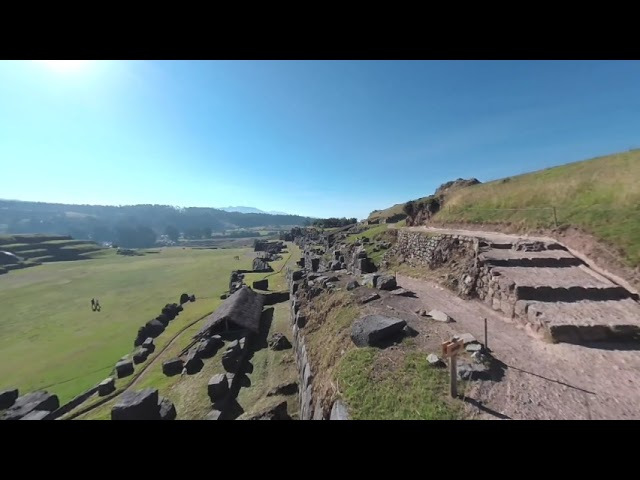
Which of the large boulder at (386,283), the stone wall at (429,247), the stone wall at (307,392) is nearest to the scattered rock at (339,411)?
the stone wall at (307,392)

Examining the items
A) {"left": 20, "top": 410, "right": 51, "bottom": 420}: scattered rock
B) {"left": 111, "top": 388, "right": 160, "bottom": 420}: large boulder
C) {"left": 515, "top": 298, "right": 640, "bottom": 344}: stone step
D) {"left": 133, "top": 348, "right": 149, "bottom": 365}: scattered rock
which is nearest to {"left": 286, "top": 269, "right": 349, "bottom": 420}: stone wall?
{"left": 111, "top": 388, "right": 160, "bottom": 420}: large boulder

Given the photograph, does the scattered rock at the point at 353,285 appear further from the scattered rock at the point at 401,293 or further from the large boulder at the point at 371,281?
the scattered rock at the point at 401,293

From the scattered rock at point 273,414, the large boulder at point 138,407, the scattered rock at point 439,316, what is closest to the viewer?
the scattered rock at point 273,414

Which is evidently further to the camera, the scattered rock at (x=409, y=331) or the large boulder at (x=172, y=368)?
the large boulder at (x=172, y=368)

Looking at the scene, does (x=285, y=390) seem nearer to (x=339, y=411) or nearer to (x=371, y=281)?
(x=339, y=411)

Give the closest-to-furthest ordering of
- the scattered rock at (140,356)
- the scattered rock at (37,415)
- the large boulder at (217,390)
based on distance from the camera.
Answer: the large boulder at (217,390), the scattered rock at (37,415), the scattered rock at (140,356)

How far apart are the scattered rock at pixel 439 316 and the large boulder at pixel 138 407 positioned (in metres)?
12.5

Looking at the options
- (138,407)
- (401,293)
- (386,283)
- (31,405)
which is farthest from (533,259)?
(31,405)

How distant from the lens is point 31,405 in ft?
51.3

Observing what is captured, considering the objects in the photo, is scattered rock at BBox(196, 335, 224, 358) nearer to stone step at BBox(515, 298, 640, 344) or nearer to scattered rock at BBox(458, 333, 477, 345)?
scattered rock at BBox(458, 333, 477, 345)

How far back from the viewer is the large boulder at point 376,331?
36.4 feet

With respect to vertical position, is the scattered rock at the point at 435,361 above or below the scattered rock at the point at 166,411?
above
